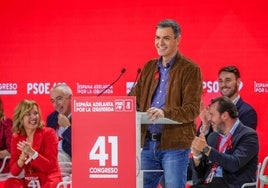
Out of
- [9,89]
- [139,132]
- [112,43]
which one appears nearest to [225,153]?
[139,132]

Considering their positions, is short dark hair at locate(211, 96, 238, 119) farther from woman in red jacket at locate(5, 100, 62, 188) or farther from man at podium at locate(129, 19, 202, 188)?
woman in red jacket at locate(5, 100, 62, 188)

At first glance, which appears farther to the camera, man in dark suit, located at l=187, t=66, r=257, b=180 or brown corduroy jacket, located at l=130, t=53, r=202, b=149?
man in dark suit, located at l=187, t=66, r=257, b=180

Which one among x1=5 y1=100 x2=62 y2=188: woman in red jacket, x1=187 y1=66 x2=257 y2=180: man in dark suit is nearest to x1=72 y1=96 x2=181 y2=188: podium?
x1=5 y1=100 x2=62 y2=188: woman in red jacket

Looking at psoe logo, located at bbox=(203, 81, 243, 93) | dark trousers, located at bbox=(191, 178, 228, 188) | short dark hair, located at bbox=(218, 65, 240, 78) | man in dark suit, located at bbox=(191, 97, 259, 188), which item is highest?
short dark hair, located at bbox=(218, 65, 240, 78)

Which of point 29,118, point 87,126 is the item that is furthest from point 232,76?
point 87,126

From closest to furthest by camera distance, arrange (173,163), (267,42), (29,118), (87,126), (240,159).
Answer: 1. (87,126)
2. (173,163)
3. (240,159)
4. (29,118)
5. (267,42)

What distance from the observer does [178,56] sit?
5.03 m

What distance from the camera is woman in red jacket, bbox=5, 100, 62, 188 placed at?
245 inches

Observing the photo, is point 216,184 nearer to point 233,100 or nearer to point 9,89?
point 233,100

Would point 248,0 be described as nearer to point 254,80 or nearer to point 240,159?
point 254,80

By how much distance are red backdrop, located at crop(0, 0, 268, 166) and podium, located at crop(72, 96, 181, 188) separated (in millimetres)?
3164

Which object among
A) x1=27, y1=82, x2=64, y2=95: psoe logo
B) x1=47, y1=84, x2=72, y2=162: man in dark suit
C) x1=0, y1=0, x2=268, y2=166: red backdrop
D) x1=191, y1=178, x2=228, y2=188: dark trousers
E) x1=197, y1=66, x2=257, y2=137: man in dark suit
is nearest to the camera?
x1=191, y1=178, x2=228, y2=188: dark trousers

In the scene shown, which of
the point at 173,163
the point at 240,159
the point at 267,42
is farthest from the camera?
the point at 267,42

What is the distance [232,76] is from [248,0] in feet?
3.24
